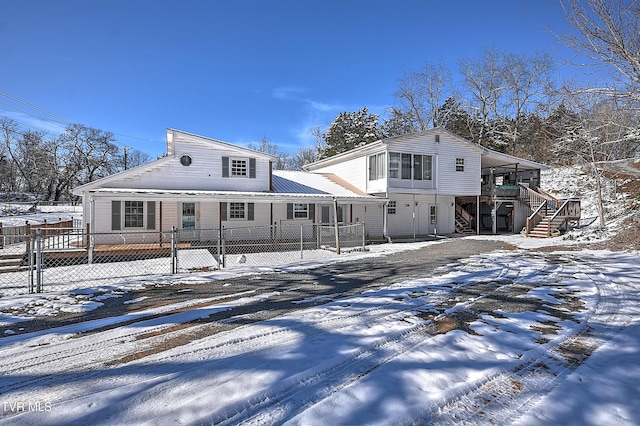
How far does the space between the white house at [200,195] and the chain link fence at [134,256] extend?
Result: 0.72m

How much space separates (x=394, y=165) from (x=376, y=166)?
1154mm

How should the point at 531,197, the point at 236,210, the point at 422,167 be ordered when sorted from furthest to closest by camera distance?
the point at 531,197 → the point at 422,167 → the point at 236,210

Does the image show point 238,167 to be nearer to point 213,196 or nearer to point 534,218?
point 213,196

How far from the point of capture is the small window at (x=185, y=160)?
16.3 metres

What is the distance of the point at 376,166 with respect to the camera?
19719 millimetres

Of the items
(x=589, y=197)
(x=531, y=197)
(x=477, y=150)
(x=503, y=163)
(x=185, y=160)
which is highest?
(x=477, y=150)

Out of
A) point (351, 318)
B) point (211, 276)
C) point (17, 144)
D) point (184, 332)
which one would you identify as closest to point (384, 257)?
point (211, 276)

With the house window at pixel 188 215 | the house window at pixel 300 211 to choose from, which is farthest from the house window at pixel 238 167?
the house window at pixel 300 211

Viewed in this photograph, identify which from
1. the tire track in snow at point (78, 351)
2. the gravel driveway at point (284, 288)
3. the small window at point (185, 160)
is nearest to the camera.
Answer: the tire track in snow at point (78, 351)

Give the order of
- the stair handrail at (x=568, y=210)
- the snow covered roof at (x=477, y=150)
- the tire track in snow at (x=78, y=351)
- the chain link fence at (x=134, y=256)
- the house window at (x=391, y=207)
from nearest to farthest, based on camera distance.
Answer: the tire track in snow at (x=78, y=351)
the chain link fence at (x=134, y=256)
the snow covered roof at (x=477, y=150)
the stair handrail at (x=568, y=210)
the house window at (x=391, y=207)

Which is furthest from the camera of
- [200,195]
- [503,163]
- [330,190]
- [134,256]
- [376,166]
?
[503,163]

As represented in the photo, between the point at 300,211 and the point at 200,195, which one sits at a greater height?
the point at 200,195

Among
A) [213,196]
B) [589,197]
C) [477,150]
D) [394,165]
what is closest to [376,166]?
[394,165]

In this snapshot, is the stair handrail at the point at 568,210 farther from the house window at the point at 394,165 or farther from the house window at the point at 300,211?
the house window at the point at 300,211
